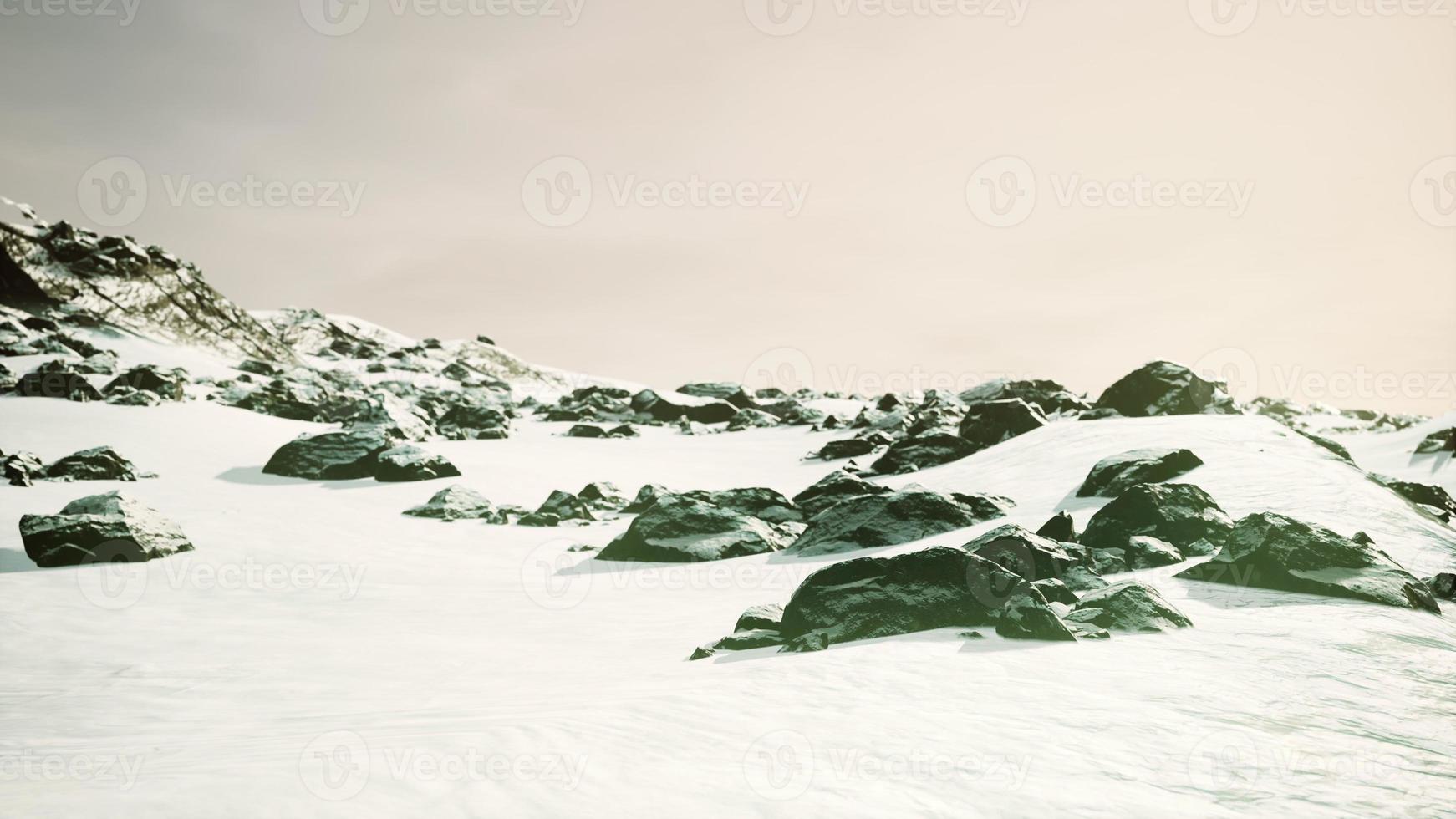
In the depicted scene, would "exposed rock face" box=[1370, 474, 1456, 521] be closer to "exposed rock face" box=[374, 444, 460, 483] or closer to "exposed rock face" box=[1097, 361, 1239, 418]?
"exposed rock face" box=[1097, 361, 1239, 418]

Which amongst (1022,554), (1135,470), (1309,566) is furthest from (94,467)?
(1309,566)

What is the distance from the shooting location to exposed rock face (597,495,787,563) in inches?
403

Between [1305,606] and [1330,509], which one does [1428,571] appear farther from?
[1305,606]

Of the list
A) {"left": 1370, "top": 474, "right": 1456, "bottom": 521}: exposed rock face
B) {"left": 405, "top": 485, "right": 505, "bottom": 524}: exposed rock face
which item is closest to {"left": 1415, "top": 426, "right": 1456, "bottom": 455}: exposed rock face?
{"left": 1370, "top": 474, "right": 1456, "bottom": 521}: exposed rock face

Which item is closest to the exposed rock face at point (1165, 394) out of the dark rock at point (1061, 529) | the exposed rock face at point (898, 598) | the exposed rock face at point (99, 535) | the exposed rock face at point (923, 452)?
the exposed rock face at point (923, 452)

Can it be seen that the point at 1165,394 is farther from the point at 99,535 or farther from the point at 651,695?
the point at 99,535

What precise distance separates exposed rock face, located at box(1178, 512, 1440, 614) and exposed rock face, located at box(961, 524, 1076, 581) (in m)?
1.19

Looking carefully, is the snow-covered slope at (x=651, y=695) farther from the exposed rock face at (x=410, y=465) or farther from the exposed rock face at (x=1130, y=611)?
the exposed rock face at (x=410, y=465)

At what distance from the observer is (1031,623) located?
5.53 m

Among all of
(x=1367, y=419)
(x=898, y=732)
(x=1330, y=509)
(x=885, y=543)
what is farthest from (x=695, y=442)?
(x=1367, y=419)

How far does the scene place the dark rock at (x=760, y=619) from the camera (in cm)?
627

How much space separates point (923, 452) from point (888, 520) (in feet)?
23.2

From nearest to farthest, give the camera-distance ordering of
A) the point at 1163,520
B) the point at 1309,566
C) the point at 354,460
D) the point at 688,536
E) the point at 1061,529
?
1. the point at 1309,566
2. the point at 1163,520
3. the point at 1061,529
4. the point at 688,536
5. the point at 354,460

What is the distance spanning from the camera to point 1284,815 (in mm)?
3061
